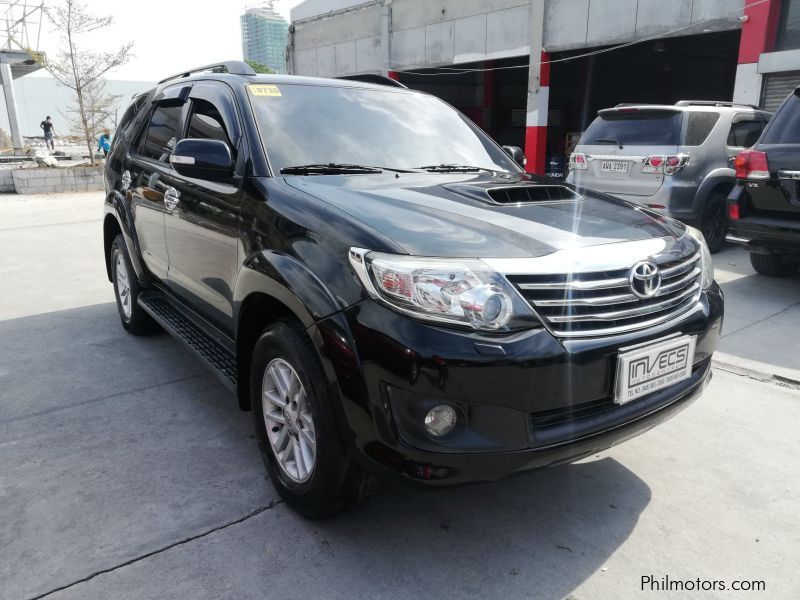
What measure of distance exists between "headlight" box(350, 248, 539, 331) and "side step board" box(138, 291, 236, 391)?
1200 mm

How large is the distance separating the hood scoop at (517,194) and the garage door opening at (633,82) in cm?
2012

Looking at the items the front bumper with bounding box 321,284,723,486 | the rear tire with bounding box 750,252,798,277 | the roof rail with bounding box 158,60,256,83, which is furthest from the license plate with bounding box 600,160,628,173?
the front bumper with bounding box 321,284,723,486

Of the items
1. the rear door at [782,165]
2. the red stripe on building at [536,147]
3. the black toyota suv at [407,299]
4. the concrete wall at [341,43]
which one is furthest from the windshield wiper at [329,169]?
the concrete wall at [341,43]

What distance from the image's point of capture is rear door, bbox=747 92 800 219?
16.9ft

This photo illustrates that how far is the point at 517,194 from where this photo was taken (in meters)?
2.83

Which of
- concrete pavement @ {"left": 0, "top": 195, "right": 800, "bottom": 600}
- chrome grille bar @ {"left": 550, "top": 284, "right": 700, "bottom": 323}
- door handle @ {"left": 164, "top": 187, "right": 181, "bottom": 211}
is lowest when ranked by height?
concrete pavement @ {"left": 0, "top": 195, "right": 800, "bottom": 600}

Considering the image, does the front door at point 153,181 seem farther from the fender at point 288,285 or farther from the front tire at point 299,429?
the front tire at point 299,429

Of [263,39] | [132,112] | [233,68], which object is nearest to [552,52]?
[132,112]

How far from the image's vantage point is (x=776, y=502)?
2652 mm

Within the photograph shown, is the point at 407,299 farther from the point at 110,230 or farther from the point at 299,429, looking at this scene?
the point at 110,230

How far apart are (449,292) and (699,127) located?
6.45 meters

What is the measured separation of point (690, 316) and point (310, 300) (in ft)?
4.77

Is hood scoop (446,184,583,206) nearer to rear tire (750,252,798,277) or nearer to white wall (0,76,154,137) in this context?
rear tire (750,252,798,277)

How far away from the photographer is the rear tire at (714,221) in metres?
7.28
